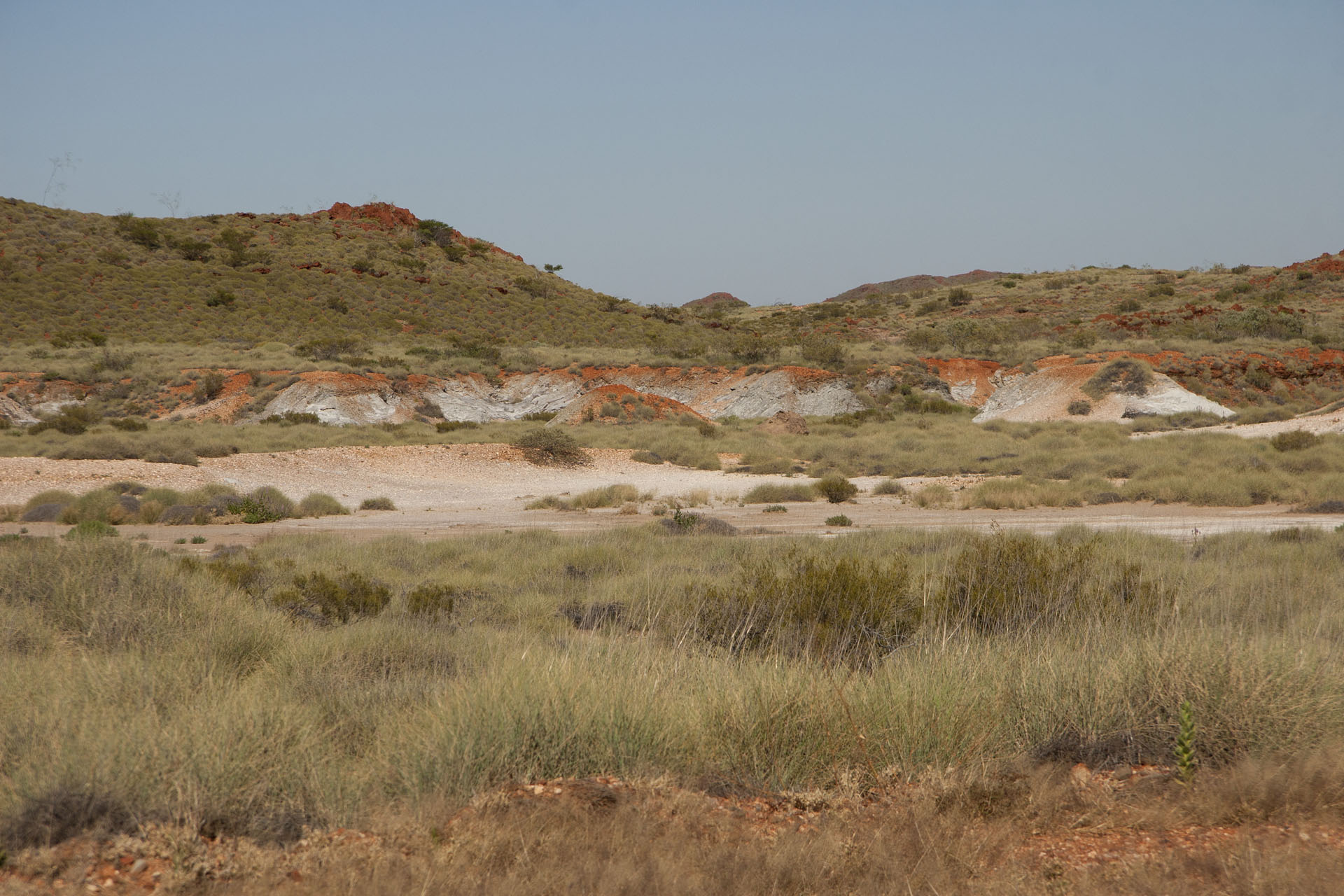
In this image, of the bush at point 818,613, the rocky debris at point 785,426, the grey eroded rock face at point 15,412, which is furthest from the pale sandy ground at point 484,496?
the grey eroded rock face at point 15,412

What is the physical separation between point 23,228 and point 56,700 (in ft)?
249

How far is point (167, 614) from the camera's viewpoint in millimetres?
6098

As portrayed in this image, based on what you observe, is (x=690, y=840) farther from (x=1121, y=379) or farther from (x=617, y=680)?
(x=1121, y=379)

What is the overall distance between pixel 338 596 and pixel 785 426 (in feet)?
93.0

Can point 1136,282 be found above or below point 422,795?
above

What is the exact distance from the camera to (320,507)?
730 inches

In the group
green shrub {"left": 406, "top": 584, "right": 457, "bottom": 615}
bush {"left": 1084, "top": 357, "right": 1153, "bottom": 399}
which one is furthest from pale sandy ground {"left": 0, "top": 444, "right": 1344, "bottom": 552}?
bush {"left": 1084, "top": 357, "right": 1153, "bottom": 399}

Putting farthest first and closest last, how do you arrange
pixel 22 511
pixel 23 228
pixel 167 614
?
1. pixel 23 228
2. pixel 22 511
3. pixel 167 614

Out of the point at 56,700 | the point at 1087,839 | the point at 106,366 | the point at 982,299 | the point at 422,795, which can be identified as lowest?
the point at 1087,839

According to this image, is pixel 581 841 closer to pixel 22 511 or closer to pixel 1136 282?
pixel 22 511

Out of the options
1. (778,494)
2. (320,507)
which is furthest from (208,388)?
(778,494)

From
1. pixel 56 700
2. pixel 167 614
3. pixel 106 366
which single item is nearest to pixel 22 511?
pixel 167 614

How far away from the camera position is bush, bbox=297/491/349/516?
18.2 metres

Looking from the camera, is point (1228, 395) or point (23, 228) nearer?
point (1228, 395)
